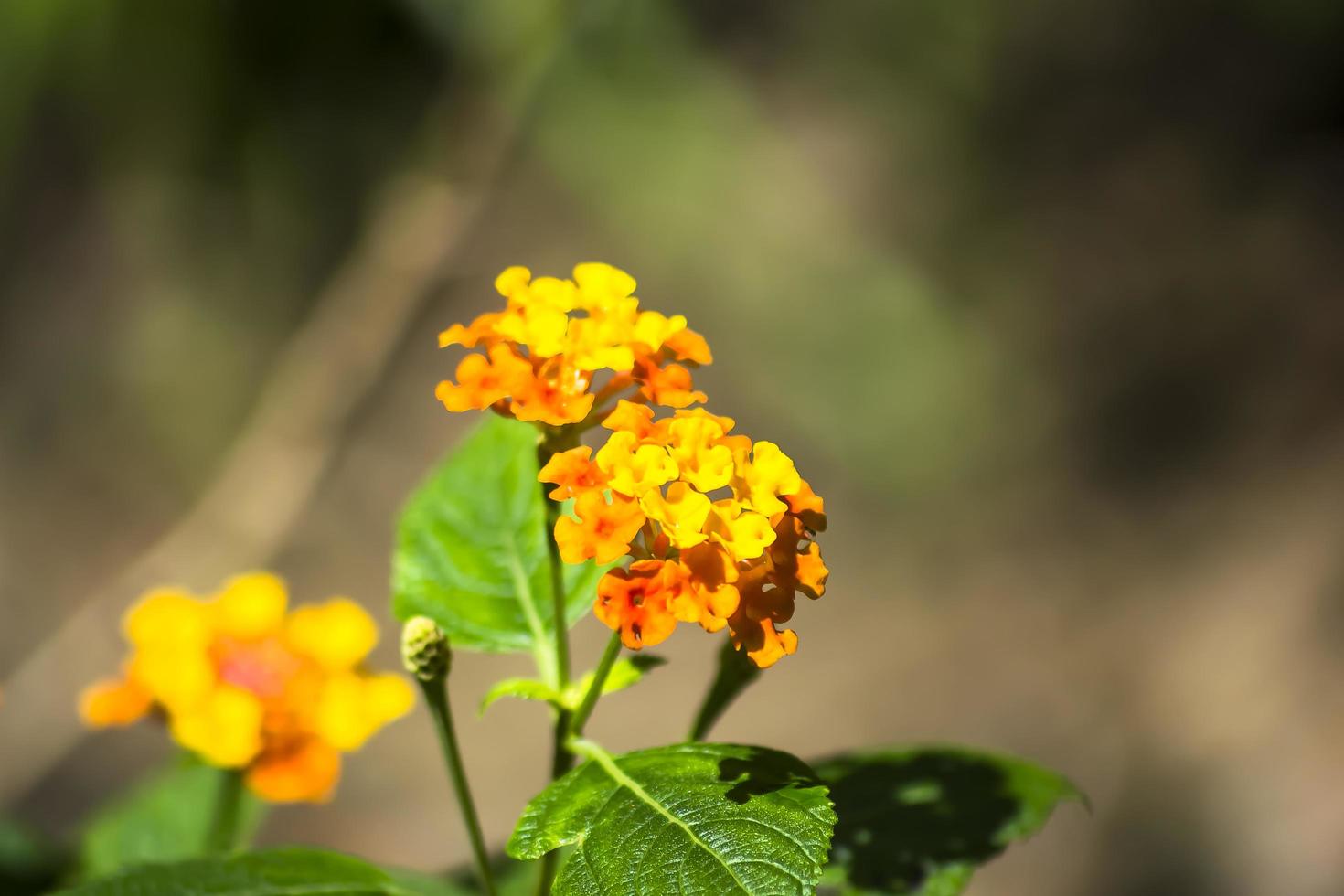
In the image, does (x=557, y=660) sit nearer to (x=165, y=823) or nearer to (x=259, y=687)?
(x=259, y=687)

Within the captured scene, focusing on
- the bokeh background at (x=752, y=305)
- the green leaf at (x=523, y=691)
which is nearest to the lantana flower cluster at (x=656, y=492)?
the green leaf at (x=523, y=691)

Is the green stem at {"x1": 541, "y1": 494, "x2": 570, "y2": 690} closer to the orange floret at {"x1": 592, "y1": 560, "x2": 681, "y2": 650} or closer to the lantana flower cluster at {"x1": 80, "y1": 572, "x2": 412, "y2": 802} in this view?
the orange floret at {"x1": 592, "y1": 560, "x2": 681, "y2": 650}

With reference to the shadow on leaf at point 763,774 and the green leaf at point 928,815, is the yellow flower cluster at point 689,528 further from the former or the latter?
the green leaf at point 928,815

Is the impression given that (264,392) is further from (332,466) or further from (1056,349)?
(1056,349)

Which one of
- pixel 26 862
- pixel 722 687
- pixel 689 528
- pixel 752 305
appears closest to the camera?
pixel 689 528

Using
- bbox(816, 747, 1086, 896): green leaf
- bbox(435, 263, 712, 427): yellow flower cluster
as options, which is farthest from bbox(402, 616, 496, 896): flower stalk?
bbox(816, 747, 1086, 896): green leaf

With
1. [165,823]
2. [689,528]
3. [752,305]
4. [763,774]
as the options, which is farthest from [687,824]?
[752,305]

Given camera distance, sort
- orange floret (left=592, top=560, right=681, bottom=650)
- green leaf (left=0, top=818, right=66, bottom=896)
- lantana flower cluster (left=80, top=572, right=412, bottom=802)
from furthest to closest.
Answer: green leaf (left=0, top=818, right=66, bottom=896), lantana flower cluster (left=80, top=572, right=412, bottom=802), orange floret (left=592, top=560, right=681, bottom=650)
